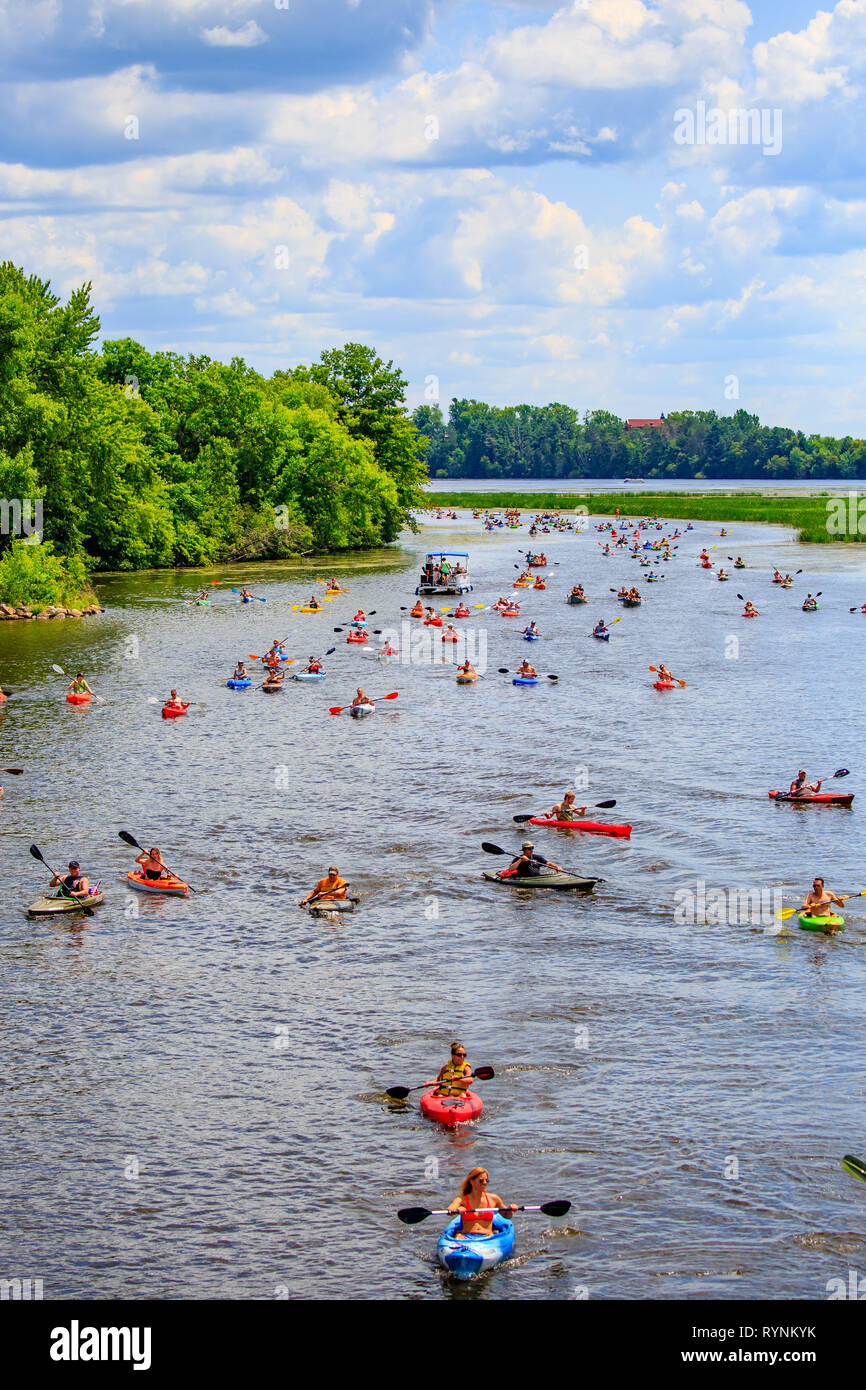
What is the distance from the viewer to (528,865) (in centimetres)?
3022

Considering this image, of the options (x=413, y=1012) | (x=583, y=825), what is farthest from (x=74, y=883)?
(x=583, y=825)

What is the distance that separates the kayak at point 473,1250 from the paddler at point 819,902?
12.7 meters

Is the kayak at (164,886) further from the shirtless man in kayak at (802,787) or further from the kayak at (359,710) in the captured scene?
the kayak at (359,710)

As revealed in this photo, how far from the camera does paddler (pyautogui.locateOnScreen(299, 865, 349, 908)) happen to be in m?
29.0

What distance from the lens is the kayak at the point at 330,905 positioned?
28609mm

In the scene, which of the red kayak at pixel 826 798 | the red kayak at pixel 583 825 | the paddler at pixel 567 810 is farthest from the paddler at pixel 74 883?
the red kayak at pixel 826 798

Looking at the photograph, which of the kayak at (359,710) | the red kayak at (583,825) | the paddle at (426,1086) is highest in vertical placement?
→ the kayak at (359,710)

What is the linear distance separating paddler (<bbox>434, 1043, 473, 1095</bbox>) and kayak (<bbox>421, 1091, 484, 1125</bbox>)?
0.10 meters

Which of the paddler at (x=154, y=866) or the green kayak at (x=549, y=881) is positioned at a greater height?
the paddler at (x=154, y=866)

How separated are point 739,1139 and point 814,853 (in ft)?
45.2

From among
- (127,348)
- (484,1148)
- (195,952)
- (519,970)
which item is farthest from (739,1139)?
(127,348)

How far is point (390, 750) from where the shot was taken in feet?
144

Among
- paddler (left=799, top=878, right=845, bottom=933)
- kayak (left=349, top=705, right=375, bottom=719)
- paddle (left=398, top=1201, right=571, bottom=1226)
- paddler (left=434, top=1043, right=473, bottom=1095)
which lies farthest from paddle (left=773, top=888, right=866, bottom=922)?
kayak (left=349, top=705, right=375, bottom=719)

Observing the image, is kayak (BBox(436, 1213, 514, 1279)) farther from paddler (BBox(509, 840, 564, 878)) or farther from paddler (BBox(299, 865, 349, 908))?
paddler (BBox(509, 840, 564, 878))
